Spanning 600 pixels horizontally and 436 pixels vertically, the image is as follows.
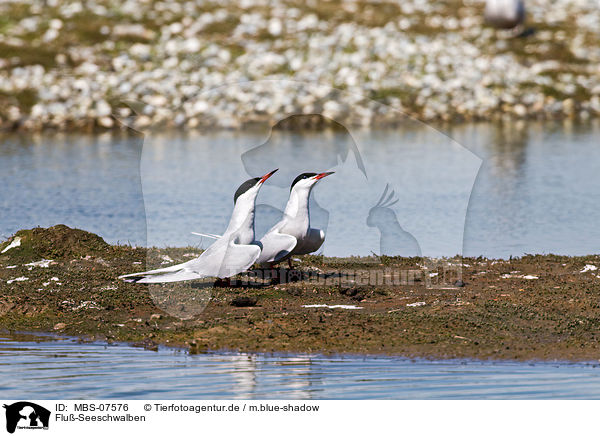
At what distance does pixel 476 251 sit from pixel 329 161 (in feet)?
42.5

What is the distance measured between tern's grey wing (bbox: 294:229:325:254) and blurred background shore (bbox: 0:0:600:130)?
88.3ft

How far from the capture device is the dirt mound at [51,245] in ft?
52.4

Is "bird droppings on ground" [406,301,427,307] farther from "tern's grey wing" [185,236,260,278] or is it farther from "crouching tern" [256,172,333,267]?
"tern's grey wing" [185,236,260,278]

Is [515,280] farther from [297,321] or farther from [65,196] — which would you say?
[65,196]

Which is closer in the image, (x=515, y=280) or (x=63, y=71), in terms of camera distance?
(x=515, y=280)

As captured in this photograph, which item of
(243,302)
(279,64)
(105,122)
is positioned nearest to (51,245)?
(243,302)

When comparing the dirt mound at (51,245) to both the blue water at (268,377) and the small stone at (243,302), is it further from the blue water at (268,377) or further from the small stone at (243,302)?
the blue water at (268,377)

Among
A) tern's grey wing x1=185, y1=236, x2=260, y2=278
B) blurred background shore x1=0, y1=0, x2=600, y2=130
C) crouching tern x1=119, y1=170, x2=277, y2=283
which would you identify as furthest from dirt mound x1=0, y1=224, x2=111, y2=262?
blurred background shore x1=0, y1=0, x2=600, y2=130

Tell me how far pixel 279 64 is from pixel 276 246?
31.2 m

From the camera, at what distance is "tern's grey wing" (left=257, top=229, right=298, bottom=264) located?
13719mm

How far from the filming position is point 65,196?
1021 inches
